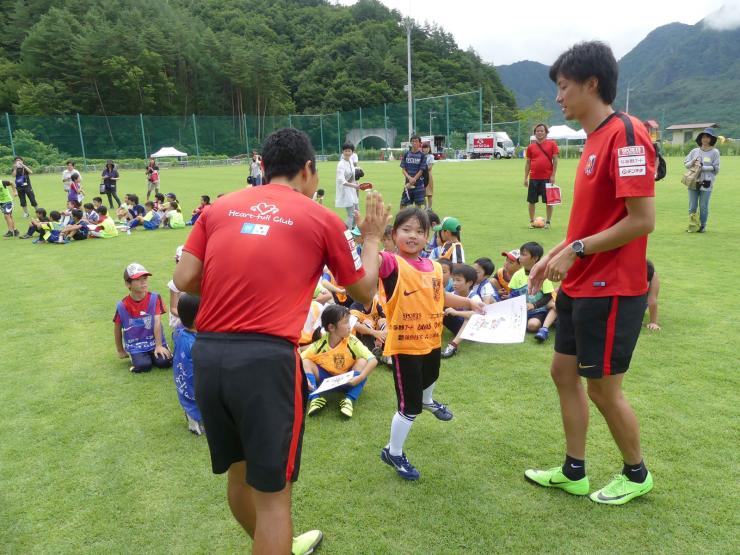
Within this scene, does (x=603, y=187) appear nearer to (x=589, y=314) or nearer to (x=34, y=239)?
(x=589, y=314)

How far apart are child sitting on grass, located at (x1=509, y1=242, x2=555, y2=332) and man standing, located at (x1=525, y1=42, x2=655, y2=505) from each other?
2.91 metres

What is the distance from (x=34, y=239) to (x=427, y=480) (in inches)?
527

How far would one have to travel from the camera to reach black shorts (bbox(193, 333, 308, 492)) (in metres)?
1.91

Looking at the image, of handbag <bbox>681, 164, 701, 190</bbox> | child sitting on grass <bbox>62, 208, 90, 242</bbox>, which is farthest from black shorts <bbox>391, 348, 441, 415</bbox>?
child sitting on grass <bbox>62, 208, 90, 242</bbox>

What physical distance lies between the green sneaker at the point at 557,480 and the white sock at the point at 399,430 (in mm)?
812

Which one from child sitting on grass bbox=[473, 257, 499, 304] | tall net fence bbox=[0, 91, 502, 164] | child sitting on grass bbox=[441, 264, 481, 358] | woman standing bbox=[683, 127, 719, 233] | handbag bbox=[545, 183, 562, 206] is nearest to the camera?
child sitting on grass bbox=[441, 264, 481, 358]

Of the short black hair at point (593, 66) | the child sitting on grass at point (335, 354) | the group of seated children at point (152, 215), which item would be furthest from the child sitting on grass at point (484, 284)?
the group of seated children at point (152, 215)

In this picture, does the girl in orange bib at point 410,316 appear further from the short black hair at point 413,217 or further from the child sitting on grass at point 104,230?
the child sitting on grass at point 104,230

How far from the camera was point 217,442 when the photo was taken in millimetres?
2086

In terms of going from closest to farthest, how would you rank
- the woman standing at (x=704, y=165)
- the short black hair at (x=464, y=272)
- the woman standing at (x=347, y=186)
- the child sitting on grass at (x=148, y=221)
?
the short black hair at (x=464, y=272) < the woman standing at (x=704, y=165) < the woman standing at (x=347, y=186) < the child sitting on grass at (x=148, y=221)

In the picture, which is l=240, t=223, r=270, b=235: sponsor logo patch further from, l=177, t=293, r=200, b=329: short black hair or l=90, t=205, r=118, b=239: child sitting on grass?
l=90, t=205, r=118, b=239: child sitting on grass

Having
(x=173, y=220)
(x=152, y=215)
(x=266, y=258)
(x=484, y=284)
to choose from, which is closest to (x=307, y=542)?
(x=266, y=258)

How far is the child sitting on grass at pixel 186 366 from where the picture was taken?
3901mm

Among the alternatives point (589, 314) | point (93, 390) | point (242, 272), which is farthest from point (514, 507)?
point (93, 390)
